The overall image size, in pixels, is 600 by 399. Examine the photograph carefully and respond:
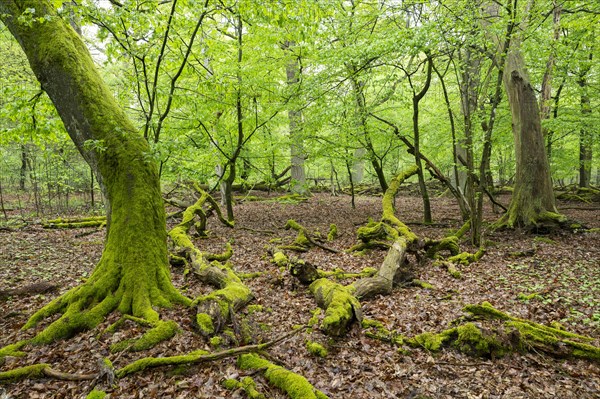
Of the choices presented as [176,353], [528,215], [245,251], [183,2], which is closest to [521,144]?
[528,215]

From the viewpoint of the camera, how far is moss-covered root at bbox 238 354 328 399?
10.8 feet

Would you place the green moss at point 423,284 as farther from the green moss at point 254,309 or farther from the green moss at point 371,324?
the green moss at point 254,309

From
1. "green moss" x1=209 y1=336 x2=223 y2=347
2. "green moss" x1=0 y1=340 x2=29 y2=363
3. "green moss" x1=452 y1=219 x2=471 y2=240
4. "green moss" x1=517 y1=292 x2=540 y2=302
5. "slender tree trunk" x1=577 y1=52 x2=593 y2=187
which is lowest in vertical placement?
"green moss" x1=517 y1=292 x2=540 y2=302

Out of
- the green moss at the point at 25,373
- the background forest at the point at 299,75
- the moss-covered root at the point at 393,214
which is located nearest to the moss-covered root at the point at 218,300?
the green moss at the point at 25,373

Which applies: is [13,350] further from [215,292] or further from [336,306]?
[336,306]

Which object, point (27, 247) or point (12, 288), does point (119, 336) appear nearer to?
point (12, 288)

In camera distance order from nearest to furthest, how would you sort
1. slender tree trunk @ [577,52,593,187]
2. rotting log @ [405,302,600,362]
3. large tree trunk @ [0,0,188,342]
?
rotting log @ [405,302,600,362], large tree trunk @ [0,0,188,342], slender tree trunk @ [577,52,593,187]

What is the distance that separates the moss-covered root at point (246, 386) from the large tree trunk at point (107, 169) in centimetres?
175

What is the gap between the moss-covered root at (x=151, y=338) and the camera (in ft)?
13.0

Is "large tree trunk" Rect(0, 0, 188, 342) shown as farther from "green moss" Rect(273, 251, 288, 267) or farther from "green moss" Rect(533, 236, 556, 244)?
"green moss" Rect(533, 236, 556, 244)

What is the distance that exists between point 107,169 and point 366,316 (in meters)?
4.64

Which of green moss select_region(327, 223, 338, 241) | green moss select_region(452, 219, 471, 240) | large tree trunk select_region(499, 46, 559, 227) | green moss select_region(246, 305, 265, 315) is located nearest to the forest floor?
green moss select_region(246, 305, 265, 315)

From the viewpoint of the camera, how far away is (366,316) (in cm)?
540

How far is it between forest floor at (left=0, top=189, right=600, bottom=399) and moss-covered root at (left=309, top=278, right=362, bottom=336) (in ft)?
0.53
